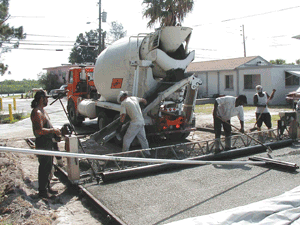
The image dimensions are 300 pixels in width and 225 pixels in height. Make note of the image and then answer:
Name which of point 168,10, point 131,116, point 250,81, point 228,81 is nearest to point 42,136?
point 131,116

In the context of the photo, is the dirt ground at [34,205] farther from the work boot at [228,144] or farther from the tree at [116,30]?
the tree at [116,30]

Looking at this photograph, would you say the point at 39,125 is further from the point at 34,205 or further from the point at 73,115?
the point at 73,115

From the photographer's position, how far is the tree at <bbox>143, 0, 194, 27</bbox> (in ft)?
62.7

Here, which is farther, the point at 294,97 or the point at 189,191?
the point at 294,97

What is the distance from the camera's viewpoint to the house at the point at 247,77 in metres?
22.0

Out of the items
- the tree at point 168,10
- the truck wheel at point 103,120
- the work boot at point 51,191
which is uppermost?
the tree at point 168,10

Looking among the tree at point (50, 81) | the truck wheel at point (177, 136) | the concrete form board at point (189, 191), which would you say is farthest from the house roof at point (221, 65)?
the tree at point (50, 81)

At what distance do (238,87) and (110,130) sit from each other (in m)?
18.4

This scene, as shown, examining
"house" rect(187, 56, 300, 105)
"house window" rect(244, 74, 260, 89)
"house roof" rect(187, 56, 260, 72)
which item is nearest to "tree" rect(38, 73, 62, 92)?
"house roof" rect(187, 56, 260, 72)

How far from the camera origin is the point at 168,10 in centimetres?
1947

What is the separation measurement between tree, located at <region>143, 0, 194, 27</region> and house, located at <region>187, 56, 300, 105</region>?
7188 mm

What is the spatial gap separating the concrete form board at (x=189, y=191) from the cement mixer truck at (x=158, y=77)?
234cm

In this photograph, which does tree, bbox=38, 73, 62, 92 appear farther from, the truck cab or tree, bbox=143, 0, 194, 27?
the truck cab

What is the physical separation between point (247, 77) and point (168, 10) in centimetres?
868
